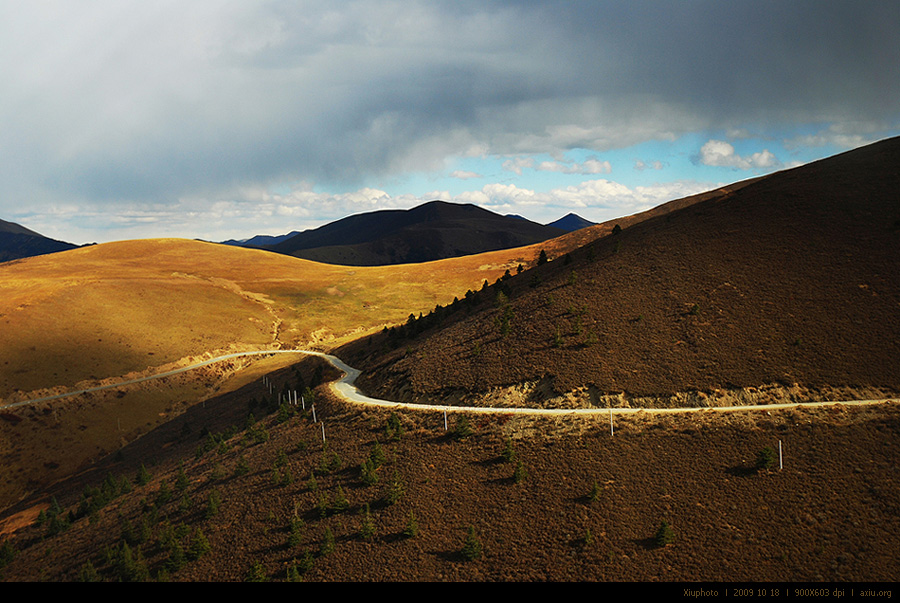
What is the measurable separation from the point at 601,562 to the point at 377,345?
43.7 meters

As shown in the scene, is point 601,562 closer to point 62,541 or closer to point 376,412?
point 376,412

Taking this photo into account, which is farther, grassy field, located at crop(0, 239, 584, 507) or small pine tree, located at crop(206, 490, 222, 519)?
grassy field, located at crop(0, 239, 584, 507)

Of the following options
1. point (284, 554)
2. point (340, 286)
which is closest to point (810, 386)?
point (284, 554)

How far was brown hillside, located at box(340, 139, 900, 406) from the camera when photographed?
110 feet

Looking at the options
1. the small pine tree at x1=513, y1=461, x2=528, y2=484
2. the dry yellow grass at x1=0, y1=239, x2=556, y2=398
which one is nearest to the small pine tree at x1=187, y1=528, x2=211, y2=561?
the small pine tree at x1=513, y1=461, x2=528, y2=484

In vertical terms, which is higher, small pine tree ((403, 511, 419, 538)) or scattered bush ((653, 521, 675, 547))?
scattered bush ((653, 521, 675, 547))

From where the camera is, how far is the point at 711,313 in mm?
39125

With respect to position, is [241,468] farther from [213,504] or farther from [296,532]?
[296,532]

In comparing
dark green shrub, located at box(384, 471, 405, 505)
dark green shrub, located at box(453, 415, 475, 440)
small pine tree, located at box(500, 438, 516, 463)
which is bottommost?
dark green shrub, located at box(384, 471, 405, 505)

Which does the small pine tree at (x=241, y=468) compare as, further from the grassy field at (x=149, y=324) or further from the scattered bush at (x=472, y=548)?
the grassy field at (x=149, y=324)

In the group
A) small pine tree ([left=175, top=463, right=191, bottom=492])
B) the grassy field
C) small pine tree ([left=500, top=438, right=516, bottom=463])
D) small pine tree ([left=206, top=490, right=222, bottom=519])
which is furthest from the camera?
the grassy field

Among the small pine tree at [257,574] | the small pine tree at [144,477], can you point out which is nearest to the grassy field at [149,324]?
the small pine tree at [144,477]

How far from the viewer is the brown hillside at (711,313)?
33625 millimetres

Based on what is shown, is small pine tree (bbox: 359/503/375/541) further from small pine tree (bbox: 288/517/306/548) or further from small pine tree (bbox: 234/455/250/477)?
small pine tree (bbox: 234/455/250/477)
